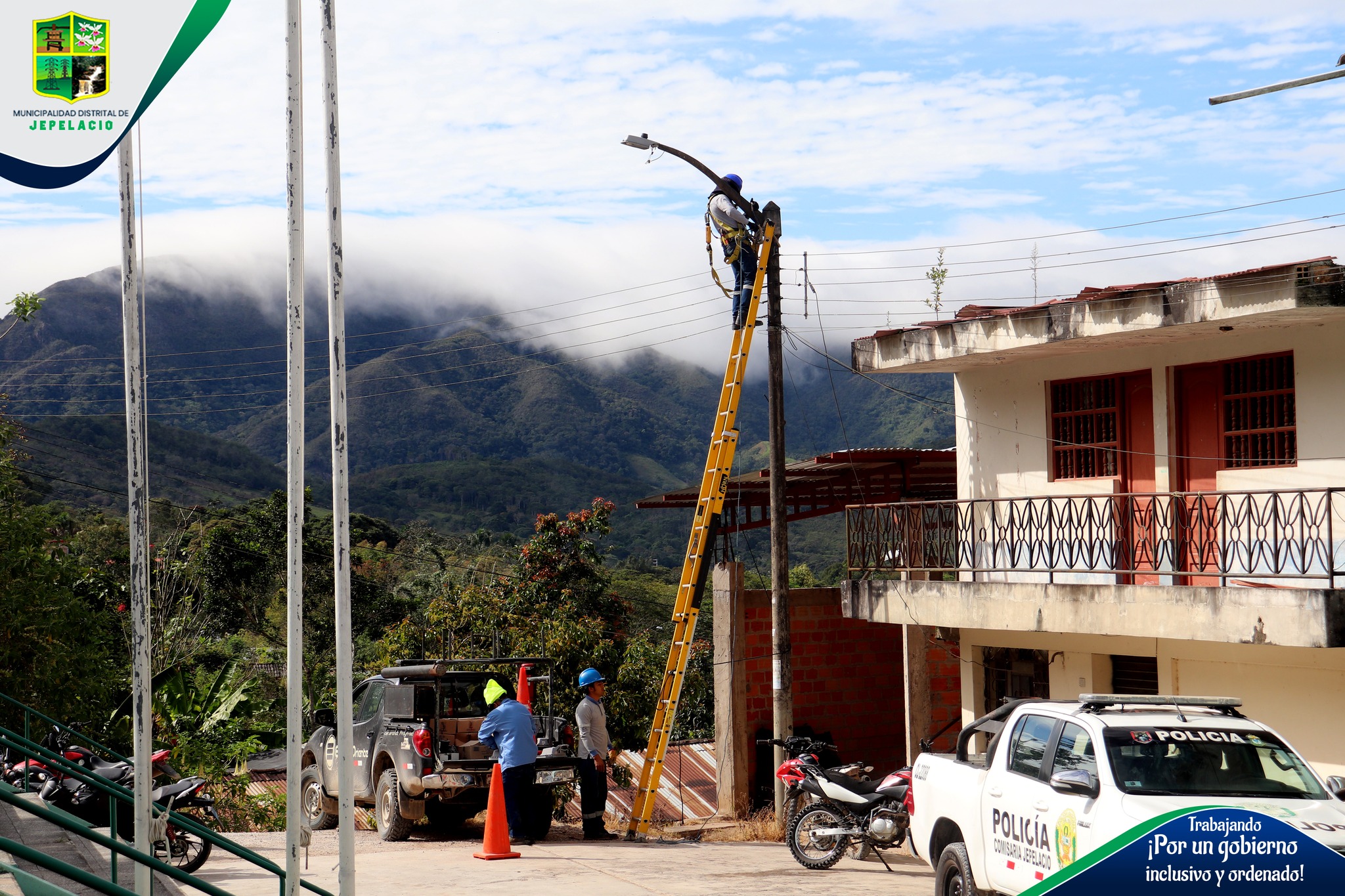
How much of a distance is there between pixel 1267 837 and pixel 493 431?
13547 centimetres

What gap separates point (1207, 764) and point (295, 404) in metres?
5.85

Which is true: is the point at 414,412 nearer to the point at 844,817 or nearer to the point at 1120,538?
the point at 1120,538

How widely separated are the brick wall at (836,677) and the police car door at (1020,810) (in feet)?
29.9

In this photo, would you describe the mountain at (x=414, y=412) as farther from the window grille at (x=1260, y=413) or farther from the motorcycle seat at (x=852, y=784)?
the motorcycle seat at (x=852, y=784)

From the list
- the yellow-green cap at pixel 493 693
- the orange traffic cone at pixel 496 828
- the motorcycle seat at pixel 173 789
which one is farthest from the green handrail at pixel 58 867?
the yellow-green cap at pixel 493 693

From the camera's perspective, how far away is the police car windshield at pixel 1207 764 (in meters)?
7.74

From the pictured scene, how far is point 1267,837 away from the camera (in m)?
7.14

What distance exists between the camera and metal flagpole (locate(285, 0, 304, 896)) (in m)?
6.91

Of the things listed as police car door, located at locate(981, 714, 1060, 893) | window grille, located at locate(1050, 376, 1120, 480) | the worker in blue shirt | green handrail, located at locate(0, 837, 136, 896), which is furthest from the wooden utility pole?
green handrail, located at locate(0, 837, 136, 896)

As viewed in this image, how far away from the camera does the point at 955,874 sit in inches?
361

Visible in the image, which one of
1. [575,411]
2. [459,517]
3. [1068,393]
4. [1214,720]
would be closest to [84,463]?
[459,517]

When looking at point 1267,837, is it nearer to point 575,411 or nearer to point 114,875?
point 114,875

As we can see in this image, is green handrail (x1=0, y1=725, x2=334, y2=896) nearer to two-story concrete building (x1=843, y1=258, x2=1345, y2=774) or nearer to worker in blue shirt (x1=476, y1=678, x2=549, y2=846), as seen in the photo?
worker in blue shirt (x1=476, y1=678, x2=549, y2=846)

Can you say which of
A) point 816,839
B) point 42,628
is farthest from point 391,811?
point 42,628
